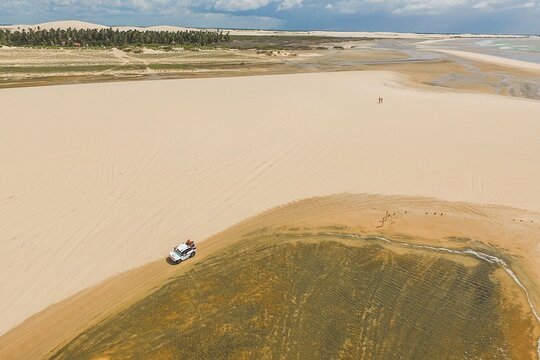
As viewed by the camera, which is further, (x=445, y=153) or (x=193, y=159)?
(x=445, y=153)

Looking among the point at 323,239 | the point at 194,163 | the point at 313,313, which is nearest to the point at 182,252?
the point at 313,313

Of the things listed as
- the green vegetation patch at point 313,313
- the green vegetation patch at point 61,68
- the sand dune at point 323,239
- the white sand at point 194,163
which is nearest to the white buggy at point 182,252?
the sand dune at point 323,239

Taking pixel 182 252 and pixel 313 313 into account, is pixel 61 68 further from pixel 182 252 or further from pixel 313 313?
pixel 313 313

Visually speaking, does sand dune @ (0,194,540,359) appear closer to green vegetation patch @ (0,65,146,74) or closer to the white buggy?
the white buggy

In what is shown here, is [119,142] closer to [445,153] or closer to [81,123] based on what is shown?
[81,123]

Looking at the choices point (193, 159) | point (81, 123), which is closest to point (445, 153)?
point (193, 159)

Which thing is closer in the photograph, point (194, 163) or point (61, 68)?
point (194, 163)

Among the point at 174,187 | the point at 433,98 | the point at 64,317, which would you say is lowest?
the point at 64,317
